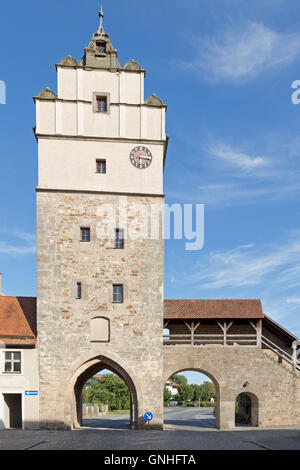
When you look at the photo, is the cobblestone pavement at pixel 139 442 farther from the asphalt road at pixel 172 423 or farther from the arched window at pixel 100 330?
the asphalt road at pixel 172 423

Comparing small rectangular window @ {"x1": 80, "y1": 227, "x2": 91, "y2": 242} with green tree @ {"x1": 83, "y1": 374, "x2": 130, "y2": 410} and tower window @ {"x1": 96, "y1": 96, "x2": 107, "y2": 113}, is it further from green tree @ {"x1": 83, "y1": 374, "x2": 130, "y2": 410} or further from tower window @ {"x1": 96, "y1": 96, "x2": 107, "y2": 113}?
green tree @ {"x1": 83, "y1": 374, "x2": 130, "y2": 410}

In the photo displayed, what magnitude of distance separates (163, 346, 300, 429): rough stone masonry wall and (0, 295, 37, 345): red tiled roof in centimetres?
741

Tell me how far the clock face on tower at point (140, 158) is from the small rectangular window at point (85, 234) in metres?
4.40

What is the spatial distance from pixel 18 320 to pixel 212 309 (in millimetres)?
10813

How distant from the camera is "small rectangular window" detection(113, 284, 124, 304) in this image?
22.6m

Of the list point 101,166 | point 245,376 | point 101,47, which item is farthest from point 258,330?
point 101,47

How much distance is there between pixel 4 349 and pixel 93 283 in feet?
18.0

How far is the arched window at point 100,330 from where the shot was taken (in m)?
22.2

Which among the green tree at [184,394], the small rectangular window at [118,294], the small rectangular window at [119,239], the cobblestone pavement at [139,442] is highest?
the small rectangular window at [119,239]

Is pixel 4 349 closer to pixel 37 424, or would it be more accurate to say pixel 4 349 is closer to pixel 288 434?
pixel 37 424

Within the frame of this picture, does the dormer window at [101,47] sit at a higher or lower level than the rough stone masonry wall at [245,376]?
higher

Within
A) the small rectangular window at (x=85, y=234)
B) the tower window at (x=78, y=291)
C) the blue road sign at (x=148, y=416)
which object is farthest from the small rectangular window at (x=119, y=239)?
the blue road sign at (x=148, y=416)

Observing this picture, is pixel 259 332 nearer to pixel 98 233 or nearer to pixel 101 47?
pixel 98 233

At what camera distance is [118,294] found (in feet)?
74.5
